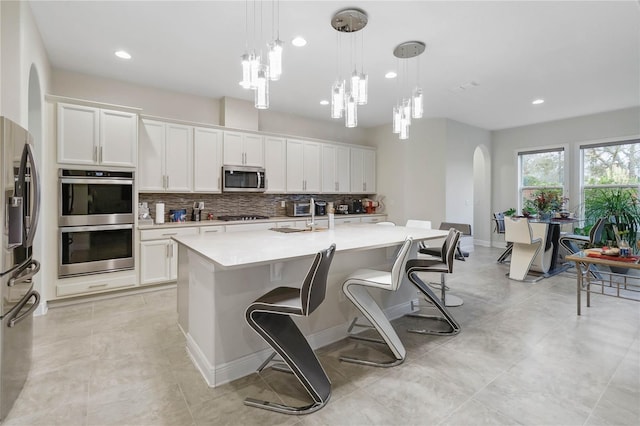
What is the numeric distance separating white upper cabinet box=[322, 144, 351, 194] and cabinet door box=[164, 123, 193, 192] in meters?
2.44

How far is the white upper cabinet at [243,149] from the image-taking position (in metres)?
4.76

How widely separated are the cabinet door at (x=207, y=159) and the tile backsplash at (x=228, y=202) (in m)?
0.37

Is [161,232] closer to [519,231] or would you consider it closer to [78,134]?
[78,134]

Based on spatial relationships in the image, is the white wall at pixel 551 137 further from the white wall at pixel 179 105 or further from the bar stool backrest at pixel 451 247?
the bar stool backrest at pixel 451 247

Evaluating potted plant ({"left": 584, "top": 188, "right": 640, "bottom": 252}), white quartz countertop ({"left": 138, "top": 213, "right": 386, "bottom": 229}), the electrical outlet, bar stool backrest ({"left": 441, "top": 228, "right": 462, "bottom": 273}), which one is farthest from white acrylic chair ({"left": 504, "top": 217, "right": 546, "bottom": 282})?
white quartz countertop ({"left": 138, "top": 213, "right": 386, "bottom": 229})

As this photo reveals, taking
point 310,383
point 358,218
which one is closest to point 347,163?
point 358,218

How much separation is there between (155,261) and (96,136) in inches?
64.2

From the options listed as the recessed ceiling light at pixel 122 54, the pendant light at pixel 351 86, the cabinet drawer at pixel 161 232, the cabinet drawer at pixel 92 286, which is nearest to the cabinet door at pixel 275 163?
the cabinet drawer at pixel 161 232

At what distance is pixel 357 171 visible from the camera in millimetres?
6473

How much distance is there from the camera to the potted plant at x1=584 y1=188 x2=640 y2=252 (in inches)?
197

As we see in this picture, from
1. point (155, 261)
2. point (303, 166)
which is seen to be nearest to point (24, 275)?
point (155, 261)

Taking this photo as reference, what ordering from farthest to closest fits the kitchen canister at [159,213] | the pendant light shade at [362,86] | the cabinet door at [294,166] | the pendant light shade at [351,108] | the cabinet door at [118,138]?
the cabinet door at [294,166]
the kitchen canister at [159,213]
the cabinet door at [118,138]
the pendant light shade at [351,108]
the pendant light shade at [362,86]

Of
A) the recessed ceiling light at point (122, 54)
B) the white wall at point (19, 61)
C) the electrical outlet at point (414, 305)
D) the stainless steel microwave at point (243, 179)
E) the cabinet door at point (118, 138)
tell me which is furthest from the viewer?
the stainless steel microwave at point (243, 179)

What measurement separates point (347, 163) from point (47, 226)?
4724 millimetres
